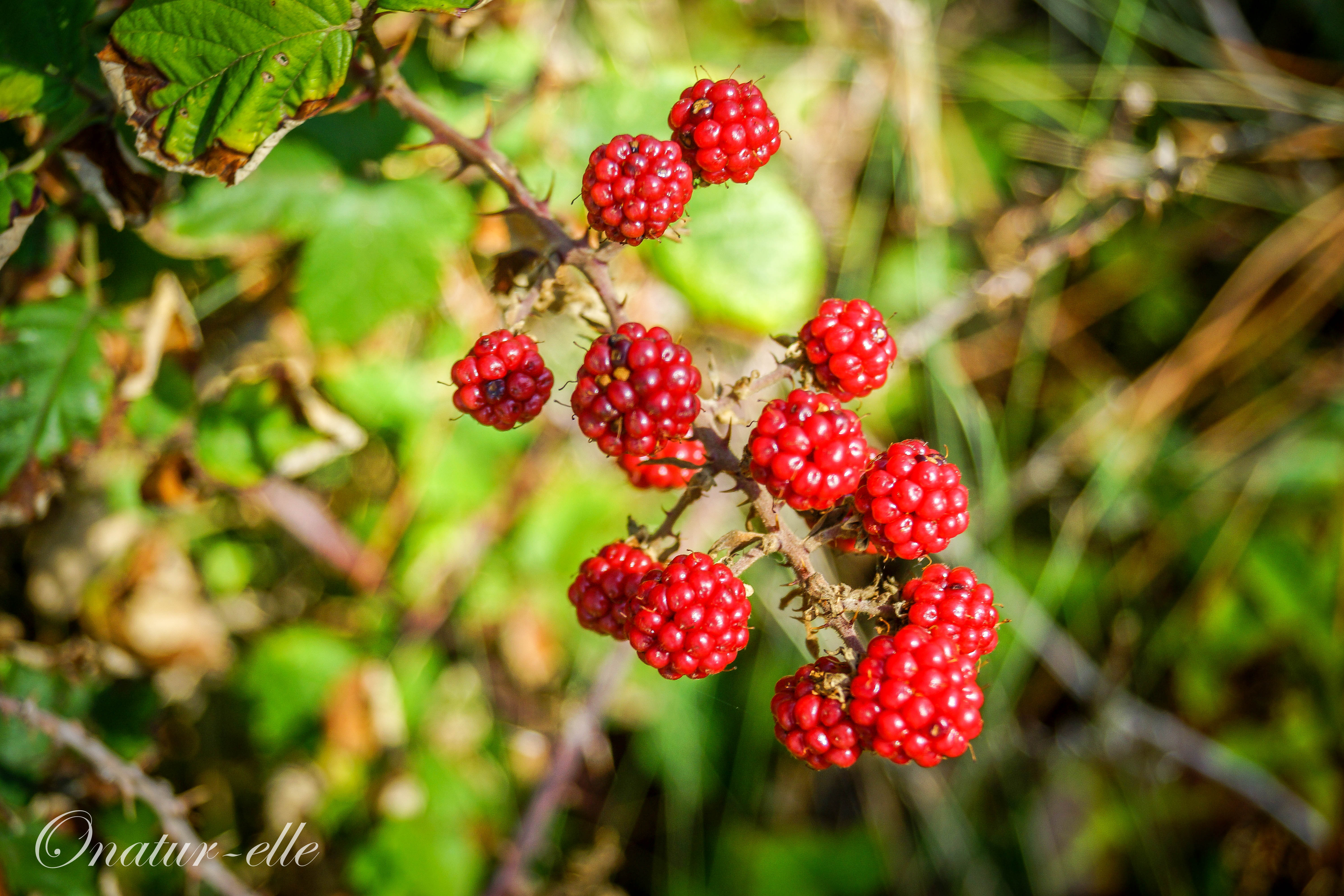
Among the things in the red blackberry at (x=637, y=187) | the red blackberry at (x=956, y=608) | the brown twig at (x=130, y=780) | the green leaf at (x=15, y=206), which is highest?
the red blackberry at (x=637, y=187)

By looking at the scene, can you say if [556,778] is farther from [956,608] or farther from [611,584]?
[956,608]

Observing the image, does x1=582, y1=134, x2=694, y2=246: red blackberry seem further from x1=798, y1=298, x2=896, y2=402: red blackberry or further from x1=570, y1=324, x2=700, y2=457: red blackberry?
x1=798, y1=298, x2=896, y2=402: red blackberry

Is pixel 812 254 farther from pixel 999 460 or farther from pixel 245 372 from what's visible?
pixel 245 372

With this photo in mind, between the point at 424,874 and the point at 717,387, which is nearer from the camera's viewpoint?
the point at 717,387

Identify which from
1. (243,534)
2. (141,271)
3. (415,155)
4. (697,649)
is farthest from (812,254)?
(243,534)

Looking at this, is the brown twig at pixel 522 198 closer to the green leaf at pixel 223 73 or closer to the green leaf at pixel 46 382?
the green leaf at pixel 223 73

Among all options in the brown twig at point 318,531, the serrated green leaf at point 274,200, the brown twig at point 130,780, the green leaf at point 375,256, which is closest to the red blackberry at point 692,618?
the brown twig at point 130,780
